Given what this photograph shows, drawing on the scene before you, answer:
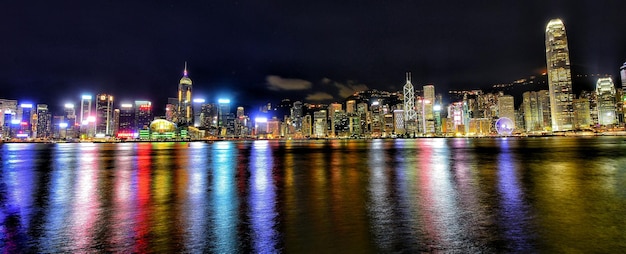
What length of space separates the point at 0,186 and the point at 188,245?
20.6 m

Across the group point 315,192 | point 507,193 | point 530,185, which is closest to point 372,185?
point 315,192

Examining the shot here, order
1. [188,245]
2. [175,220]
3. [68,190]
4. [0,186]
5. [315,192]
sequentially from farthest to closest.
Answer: [0,186]
[68,190]
[315,192]
[175,220]
[188,245]

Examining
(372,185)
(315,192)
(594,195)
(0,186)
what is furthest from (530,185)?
(0,186)

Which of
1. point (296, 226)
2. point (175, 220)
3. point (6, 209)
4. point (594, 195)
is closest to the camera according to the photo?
point (296, 226)

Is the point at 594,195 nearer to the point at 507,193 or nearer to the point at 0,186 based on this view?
the point at 507,193

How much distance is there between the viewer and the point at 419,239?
8539mm

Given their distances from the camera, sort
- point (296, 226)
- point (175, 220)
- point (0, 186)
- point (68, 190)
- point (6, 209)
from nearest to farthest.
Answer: point (296, 226), point (175, 220), point (6, 209), point (68, 190), point (0, 186)

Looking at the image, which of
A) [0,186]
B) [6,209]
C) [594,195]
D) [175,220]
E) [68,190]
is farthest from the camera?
[0,186]

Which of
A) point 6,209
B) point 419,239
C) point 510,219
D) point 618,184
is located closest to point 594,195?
point 618,184

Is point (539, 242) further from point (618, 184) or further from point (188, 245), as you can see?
point (618, 184)

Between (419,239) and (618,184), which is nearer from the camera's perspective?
(419,239)

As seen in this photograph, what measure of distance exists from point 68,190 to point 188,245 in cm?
1459

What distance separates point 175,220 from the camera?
437 inches

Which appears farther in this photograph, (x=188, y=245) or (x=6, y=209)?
(x=6, y=209)
